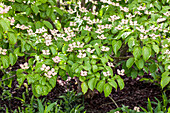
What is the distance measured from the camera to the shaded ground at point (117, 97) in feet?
9.09

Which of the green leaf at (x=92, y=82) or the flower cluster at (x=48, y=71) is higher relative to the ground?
the flower cluster at (x=48, y=71)

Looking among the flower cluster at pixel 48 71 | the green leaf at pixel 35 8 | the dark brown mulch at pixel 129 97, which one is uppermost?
the green leaf at pixel 35 8

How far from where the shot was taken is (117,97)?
9.77 feet

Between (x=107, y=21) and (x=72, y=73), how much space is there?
0.70m

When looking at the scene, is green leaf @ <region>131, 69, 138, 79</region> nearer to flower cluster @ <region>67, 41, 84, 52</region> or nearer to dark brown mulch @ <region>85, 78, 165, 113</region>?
flower cluster @ <region>67, 41, 84, 52</region>

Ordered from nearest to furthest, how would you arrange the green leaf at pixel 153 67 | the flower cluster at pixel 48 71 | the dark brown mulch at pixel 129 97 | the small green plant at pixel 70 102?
the flower cluster at pixel 48 71 → the green leaf at pixel 153 67 → the small green plant at pixel 70 102 → the dark brown mulch at pixel 129 97

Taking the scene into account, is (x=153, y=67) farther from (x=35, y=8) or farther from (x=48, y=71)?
(x=35, y=8)

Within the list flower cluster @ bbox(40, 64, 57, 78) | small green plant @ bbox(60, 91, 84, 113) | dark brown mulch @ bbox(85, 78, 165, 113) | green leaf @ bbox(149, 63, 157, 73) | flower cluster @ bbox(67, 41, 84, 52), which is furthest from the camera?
dark brown mulch @ bbox(85, 78, 165, 113)

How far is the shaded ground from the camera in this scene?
2770 mm

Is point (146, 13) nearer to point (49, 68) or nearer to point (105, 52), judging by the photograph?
point (105, 52)

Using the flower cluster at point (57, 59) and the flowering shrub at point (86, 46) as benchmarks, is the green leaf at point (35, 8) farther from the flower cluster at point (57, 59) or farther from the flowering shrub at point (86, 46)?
the flower cluster at point (57, 59)

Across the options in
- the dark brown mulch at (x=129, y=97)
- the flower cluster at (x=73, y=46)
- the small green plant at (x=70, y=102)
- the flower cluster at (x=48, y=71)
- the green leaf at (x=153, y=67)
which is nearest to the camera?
the flower cluster at (x=48, y=71)

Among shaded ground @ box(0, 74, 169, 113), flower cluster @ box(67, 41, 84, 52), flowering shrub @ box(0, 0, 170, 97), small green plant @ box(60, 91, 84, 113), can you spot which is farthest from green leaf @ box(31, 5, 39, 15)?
shaded ground @ box(0, 74, 169, 113)

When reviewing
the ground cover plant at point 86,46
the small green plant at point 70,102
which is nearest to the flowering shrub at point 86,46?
the ground cover plant at point 86,46
